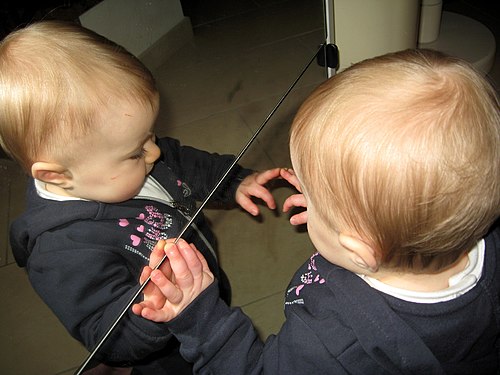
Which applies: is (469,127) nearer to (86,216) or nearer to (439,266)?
(439,266)

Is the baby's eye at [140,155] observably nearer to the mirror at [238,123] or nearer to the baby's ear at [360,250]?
the mirror at [238,123]

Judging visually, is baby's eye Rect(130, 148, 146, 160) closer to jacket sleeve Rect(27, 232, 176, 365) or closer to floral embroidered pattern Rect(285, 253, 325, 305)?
jacket sleeve Rect(27, 232, 176, 365)

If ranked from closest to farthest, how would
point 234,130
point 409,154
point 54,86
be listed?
point 409,154 → point 54,86 → point 234,130

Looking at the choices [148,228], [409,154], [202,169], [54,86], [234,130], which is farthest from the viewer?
[234,130]

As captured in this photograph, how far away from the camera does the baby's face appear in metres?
0.49

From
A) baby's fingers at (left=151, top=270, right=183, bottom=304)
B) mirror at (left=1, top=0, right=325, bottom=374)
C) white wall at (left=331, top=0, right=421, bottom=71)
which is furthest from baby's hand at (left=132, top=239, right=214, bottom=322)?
white wall at (left=331, top=0, right=421, bottom=71)

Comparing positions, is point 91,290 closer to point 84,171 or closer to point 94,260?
point 94,260

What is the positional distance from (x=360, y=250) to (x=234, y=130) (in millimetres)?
546

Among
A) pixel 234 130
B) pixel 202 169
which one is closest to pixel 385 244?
pixel 202 169

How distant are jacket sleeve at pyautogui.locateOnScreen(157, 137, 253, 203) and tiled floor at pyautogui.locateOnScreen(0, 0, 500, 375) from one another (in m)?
0.03

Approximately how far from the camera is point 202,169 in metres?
0.73

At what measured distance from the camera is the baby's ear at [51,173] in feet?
1.58

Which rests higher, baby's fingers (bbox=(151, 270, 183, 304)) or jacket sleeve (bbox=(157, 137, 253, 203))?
baby's fingers (bbox=(151, 270, 183, 304))

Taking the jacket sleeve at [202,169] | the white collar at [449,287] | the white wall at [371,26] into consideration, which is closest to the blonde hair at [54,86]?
the jacket sleeve at [202,169]
